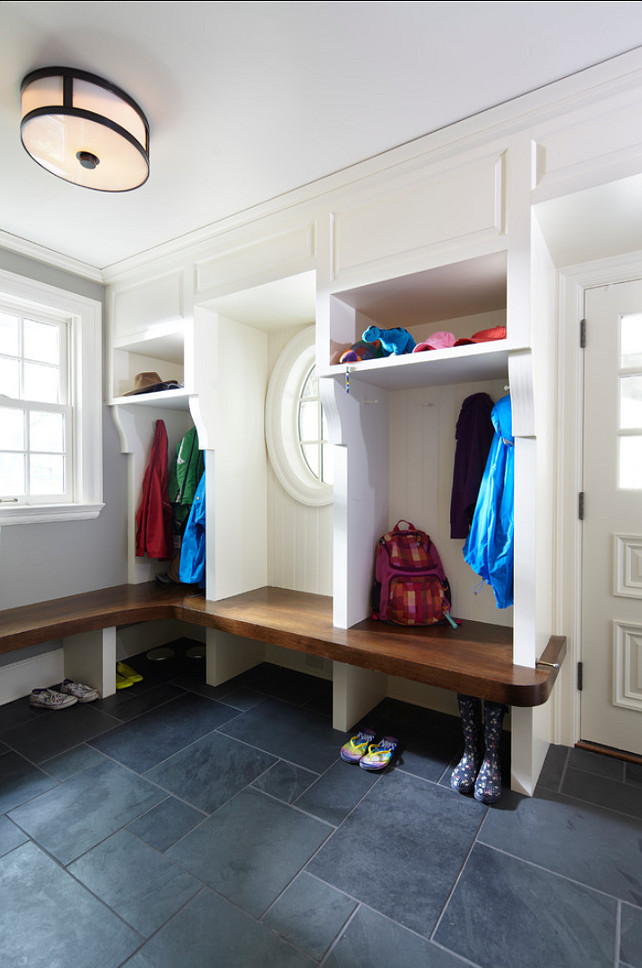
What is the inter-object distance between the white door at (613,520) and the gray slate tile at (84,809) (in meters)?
1.97

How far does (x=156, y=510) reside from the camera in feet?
10.4

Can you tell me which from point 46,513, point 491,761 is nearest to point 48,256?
point 46,513

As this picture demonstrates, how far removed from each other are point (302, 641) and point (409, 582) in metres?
0.60

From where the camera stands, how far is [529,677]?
1698 mm

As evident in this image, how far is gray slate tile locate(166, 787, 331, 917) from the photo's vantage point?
1442 mm

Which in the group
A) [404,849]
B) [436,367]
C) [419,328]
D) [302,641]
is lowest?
[404,849]

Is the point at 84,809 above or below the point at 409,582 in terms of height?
below

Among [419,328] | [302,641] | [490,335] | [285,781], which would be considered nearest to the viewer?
[490,335]

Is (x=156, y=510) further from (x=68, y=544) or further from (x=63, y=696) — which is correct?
(x=63, y=696)

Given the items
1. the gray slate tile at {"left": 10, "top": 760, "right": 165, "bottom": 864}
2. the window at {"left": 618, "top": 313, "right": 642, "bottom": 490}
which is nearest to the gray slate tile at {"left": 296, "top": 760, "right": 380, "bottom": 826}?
the gray slate tile at {"left": 10, "top": 760, "right": 165, "bottom": 864}

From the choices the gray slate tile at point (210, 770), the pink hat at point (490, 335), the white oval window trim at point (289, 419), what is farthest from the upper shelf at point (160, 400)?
the gray slate tile at point (210, 770)

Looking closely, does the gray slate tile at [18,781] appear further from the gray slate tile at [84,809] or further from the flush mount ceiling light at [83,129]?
the flush mount ceiling light at [83,129]

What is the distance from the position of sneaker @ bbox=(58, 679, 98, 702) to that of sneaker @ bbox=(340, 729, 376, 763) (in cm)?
147

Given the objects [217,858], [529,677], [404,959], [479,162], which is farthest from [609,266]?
[217,858]
